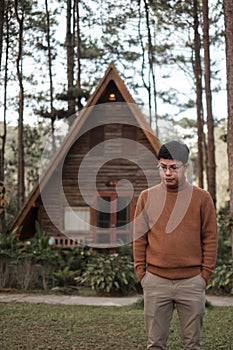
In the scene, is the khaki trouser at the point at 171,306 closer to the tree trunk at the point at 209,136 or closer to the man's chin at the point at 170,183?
the man's chin at the point at 170,183

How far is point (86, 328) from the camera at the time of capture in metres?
7.99

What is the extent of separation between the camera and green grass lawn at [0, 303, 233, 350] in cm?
677

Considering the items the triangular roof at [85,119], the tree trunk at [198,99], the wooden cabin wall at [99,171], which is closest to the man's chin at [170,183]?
the triangular roof at [85,119]

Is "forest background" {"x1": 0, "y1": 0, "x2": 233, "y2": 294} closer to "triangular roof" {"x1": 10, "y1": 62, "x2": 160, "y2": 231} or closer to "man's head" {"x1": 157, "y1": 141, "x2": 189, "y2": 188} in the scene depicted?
"triangular roof" {"x1": 10, "y1": 62, "x2": 160, "y2": 231}

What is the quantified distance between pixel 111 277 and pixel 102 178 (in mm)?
5546

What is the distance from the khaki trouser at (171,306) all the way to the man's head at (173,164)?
0.72m

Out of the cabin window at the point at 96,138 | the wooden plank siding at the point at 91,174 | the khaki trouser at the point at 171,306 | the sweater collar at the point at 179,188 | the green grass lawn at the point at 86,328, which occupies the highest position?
the cabin window at the point at 96,138

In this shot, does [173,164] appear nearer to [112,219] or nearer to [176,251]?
[176,251]

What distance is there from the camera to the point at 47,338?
717cm

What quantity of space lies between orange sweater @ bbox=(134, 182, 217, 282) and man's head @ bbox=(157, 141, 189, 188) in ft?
0.27

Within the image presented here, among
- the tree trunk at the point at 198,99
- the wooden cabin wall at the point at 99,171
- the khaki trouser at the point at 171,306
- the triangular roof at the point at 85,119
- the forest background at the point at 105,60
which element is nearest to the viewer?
the khaki trouser at the point at 171,306

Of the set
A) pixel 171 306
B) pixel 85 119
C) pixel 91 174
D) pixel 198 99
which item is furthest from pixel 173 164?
pixel 198 99

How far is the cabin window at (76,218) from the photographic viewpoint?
1738 centimetres

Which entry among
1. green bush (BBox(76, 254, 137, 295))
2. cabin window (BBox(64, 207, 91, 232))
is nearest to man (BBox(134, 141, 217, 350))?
green bush (BBox(76, 254, 137, 295))
